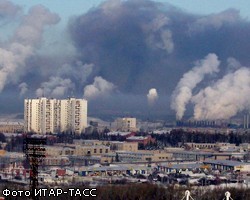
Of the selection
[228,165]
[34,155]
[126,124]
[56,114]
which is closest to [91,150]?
[228,165]

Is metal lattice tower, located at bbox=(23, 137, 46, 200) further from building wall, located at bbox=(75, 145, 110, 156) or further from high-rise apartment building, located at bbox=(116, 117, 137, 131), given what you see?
→ high-rise apartment building, located at bbox=(116, 117, 137, 131)

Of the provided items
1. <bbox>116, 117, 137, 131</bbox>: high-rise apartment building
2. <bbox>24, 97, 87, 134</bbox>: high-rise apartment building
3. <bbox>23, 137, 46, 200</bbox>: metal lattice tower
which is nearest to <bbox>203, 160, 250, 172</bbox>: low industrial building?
<bbox>24, 97, 87, 134</bbox>: high-rise apartment building

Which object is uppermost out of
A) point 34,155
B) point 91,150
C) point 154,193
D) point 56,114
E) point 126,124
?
point 56,114

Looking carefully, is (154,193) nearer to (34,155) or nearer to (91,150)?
(34,155)

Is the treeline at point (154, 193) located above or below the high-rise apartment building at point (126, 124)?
below

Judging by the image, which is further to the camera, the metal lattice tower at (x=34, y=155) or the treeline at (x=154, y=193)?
the treeline at (x=154, y=193)

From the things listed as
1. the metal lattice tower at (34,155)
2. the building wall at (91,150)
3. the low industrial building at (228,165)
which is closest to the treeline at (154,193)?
the metal lattice tower at (34,155)

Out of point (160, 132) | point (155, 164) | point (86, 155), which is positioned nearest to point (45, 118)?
point (160, 132)

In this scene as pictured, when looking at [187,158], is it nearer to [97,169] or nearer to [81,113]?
[97,169]

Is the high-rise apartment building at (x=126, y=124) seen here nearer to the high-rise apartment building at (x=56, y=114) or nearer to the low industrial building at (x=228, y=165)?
the high-rise apartment building at (x=56, y=114)
